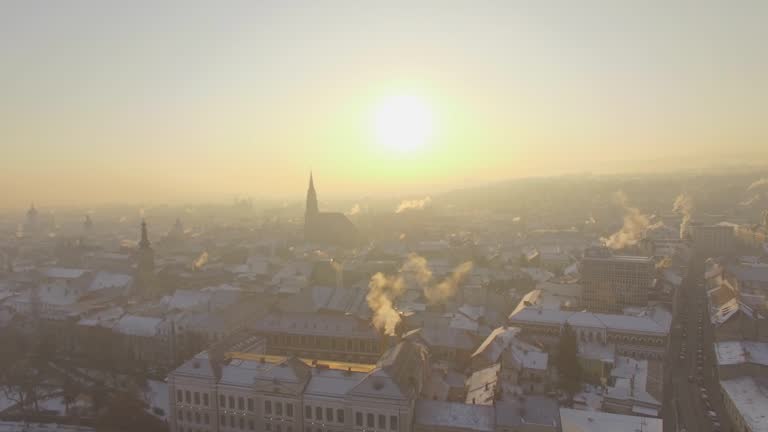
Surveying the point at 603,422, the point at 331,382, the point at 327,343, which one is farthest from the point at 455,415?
the point at 327,343

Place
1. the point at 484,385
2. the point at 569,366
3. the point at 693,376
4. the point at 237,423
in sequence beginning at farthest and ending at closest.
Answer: the point at 693,376, the point at 569,366, the point at 484,385, the point at 237,423

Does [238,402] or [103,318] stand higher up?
[238,402]

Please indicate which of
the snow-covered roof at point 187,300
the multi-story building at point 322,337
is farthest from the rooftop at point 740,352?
the snow-covered roof at point 187,300

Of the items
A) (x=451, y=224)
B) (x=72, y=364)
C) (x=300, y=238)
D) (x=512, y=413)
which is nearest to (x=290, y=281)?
(x=72, y=364)

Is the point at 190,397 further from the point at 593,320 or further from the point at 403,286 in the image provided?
the point at 403,286

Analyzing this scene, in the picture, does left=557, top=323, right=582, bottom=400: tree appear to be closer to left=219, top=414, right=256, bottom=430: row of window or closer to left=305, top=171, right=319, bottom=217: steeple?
left=219, top=414, right=256, bottom=430: row of window

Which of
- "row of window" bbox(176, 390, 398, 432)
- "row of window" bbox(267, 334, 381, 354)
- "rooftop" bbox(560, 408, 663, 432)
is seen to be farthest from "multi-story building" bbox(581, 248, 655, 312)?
"row of window" bbox(176, 390, 398, 432)

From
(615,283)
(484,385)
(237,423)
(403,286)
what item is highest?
(615,283)
